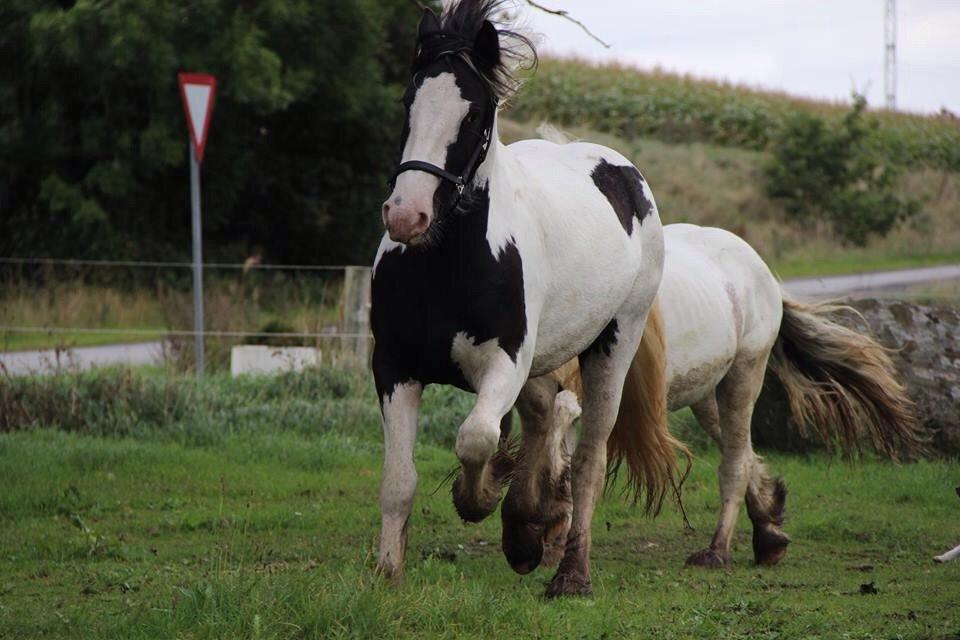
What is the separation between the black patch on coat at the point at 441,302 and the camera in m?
5.50

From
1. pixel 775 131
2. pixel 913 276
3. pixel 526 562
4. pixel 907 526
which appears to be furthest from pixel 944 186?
pixel 526 562

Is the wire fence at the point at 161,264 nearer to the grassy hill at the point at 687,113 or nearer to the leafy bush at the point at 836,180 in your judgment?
the leafy bush at the point at 836,180

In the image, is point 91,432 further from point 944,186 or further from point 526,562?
point 944,186

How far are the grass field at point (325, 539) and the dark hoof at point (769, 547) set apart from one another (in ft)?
0.33

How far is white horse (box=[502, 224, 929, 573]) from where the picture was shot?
7094 millimetres

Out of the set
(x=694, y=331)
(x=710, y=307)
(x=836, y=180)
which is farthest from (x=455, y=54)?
(x=836, y=180)

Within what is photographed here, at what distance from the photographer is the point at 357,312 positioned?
42.8 feet

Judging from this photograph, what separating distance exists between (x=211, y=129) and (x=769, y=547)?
1588cm

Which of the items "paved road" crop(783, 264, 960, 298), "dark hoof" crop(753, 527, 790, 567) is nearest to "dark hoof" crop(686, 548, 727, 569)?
"dark hoof" crop(753, 527, 790, 567)

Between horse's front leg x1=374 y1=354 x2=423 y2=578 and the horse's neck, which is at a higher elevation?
the horse's neck

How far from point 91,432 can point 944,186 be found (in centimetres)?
3113

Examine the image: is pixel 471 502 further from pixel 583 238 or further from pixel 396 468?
pixel 583 238

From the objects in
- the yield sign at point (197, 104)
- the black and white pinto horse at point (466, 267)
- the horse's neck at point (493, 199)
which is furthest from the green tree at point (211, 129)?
the horse's neck at point (493, 199)

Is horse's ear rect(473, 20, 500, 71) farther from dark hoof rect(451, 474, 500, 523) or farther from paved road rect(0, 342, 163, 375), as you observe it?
paved road rect(0, 342, 163, 375)
